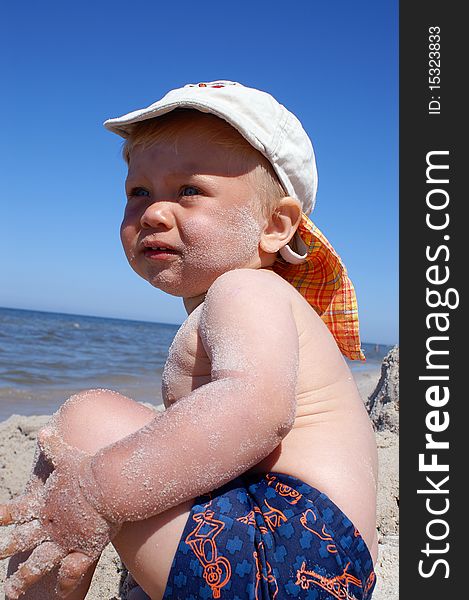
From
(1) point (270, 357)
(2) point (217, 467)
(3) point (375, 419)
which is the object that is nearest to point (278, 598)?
(2) point (217, 467)

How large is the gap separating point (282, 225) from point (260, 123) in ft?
1.03

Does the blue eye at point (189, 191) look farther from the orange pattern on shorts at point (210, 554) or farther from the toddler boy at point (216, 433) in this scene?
the orange pattern on shorts at point (210, 554)

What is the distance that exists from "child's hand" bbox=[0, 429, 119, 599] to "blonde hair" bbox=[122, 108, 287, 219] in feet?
3.11

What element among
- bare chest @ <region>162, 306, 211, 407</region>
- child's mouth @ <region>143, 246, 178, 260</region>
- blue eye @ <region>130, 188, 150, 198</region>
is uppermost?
blue eye @ <region>130, 188, 150, 198</region>

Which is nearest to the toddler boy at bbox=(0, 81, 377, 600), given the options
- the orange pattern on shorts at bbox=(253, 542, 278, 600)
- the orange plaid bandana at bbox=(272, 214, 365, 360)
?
the orange pattern on shorts at bbox=(253, 542, 278, 600)

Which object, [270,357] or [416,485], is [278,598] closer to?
[270,357]

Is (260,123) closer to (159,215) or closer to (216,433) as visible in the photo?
(159,215)

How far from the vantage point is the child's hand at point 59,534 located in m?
1.20

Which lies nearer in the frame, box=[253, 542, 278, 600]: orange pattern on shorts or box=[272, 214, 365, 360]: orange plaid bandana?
box=[253, 542, 278, 600]: orange pattern on shorts

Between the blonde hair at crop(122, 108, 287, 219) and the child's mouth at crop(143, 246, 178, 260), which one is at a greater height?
the blonde hair at crop(122, 108, 287, 219)

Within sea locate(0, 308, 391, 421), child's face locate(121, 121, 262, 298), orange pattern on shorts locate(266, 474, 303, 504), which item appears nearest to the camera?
orange pattern on shorts locate(266, 474, 303, 504)

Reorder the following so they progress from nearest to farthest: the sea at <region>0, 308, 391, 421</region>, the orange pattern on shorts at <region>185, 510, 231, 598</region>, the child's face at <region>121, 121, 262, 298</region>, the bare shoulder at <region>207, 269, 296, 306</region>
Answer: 1. the orange pattern on shorts at <region>185, 510, 231, 598</region>
2. the bare shoulder at <region>207, 269, 296, 306</region>
3. the child's face at <region>121, 121, 262, 298</region>
4. the sea at <region>0, 308, 391, 421</region>

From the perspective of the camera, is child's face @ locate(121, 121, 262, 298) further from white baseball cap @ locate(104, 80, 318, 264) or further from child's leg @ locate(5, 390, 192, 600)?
child's leg @ locate(5, 390, 192, 600)

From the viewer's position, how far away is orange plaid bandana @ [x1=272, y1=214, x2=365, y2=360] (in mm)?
2064
